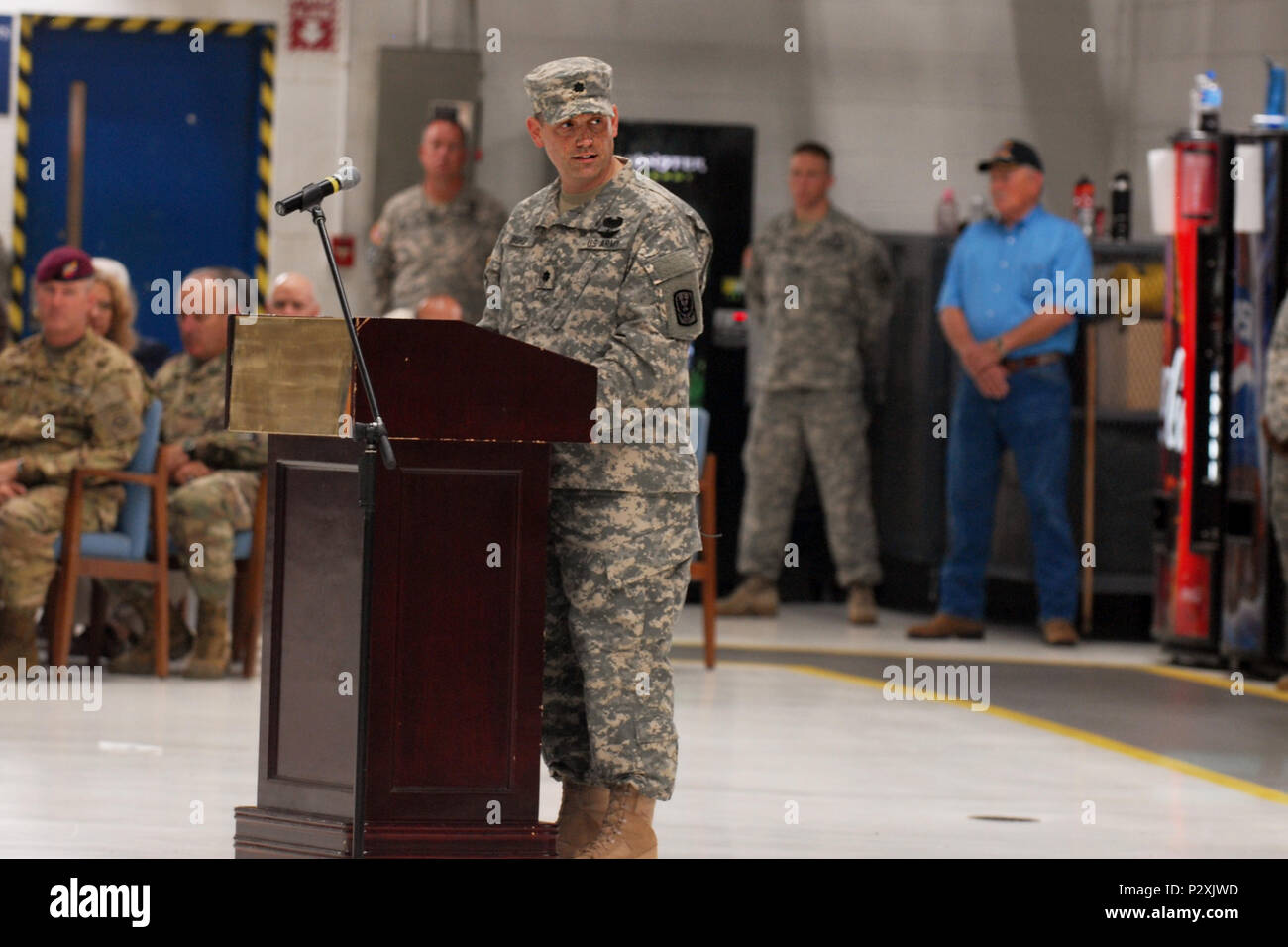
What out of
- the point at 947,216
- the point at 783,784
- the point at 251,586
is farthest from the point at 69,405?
the point at 947,216

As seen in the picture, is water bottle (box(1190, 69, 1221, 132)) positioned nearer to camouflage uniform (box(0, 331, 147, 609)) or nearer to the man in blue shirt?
the man in blue shirt

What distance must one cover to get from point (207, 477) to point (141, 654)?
648mm

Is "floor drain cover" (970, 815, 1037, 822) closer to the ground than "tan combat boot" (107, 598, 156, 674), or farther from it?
closer to the ground

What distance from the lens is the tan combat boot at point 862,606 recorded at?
9.06 metres

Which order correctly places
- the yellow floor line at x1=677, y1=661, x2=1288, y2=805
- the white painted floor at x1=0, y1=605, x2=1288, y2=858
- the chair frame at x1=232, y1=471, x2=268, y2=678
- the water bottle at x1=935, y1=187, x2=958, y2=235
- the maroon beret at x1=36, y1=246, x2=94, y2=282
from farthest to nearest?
1. the water bottle at x1=935, y1=187, x2=958, y2=235
2. the chair frame at x1=232, y1=471, x2=268, y2=678
3. the maroon beret at x1=36, y1=246, x2=94, y2=282
4. the yellow floor line at x1=677, y1=661, x2=1288, y2=805
5. the white painted floor at x1=0, y1=605, x2=1288, y2=858

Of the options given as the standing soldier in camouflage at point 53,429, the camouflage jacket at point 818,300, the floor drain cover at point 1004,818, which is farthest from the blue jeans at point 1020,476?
the floor drain cover at point 1004,818

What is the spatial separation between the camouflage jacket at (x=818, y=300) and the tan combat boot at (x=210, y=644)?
10.1 ft

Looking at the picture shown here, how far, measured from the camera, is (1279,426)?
22.8 ft

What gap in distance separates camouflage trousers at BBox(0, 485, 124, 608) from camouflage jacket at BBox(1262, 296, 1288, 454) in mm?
4003

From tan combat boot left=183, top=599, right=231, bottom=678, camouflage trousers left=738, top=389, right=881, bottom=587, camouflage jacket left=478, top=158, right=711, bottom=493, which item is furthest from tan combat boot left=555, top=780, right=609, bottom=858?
camouflage trousers left=738, top=389, right=881, bottom=587

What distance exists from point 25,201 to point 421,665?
6594 mm

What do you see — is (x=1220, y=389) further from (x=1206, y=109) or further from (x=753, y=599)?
(x=753, y=599)

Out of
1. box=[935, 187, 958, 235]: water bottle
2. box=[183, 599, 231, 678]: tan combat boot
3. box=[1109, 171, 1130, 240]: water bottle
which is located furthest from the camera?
box=[935, 187, 958, 235]: water bottle

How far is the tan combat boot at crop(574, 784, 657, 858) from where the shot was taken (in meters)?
3.72
